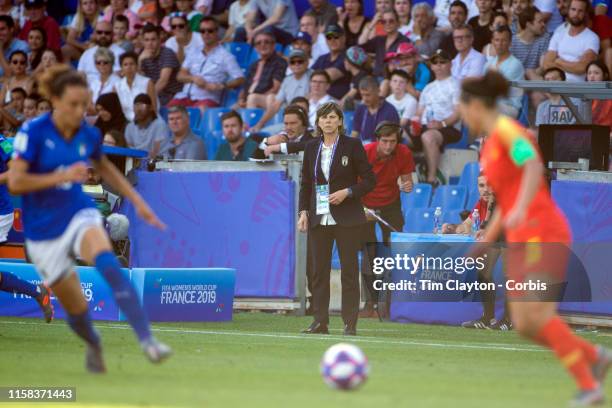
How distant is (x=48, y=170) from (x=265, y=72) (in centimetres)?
1185

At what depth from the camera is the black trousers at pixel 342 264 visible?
12625mm

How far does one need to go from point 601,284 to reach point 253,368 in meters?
A: 5.96

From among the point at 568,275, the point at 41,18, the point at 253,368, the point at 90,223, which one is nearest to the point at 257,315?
the point at 568,275

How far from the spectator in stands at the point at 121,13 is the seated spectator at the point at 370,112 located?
7.00 meters

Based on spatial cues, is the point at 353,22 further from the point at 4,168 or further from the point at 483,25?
the point at 4,168

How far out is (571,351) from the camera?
284 inches

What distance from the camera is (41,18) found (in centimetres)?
2406

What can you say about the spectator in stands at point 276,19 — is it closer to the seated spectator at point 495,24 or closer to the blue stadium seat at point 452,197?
the seated spectator at point 495,24

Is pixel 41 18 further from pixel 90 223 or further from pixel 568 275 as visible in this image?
pixel 90 223

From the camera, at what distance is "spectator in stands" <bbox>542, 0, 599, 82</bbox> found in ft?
57.1

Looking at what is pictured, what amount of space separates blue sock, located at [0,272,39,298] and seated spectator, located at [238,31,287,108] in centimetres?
823

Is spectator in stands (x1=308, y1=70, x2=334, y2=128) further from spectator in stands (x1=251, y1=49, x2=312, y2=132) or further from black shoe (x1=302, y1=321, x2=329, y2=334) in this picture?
black shoe (x1=302, y1=321, x2=329, y2=334)

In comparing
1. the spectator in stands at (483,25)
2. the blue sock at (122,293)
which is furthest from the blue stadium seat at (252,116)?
the blue sock at (122,293)

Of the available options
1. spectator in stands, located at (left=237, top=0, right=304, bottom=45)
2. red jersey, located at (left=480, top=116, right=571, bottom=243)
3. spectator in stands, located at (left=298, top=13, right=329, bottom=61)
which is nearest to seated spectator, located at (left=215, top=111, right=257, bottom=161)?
spectator in stands, located at (left=298, top=13, right=329, bottom=61)
